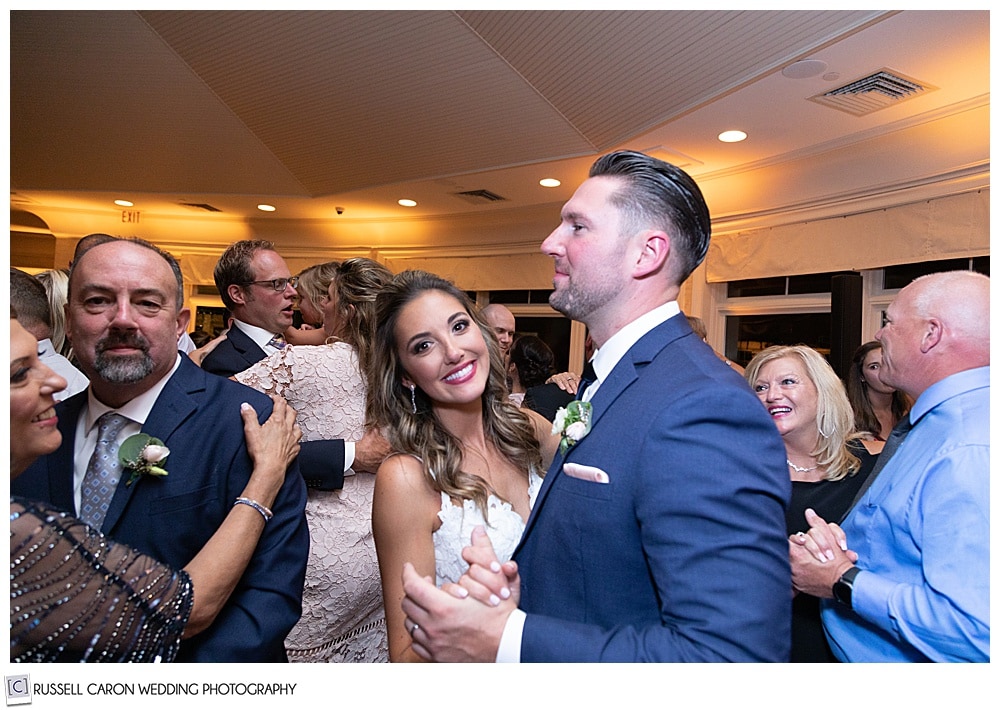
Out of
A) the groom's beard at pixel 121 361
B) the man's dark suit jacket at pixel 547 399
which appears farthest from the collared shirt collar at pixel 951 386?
the man's dark suit jacket at pixel 547 399

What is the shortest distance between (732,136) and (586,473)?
204 inches

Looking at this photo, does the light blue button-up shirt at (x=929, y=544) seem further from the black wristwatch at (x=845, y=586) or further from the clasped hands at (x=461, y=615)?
the clasped hands at (x=461, y=615)

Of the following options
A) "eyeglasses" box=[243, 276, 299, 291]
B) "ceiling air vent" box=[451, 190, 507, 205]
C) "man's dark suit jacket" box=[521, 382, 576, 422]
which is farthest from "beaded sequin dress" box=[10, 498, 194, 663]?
"ceiling air vent" box=[451, 190, 507, 205]

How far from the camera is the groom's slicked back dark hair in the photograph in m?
1.45

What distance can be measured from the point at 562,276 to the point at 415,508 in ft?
2.30

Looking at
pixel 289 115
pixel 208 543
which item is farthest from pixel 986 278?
pixel 289 115

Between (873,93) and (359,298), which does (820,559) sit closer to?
(359,298)

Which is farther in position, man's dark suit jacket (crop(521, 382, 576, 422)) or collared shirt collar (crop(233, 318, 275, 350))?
man's dark suit jacket (crop(521, 382, 576, 422))

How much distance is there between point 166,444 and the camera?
168 centimetres

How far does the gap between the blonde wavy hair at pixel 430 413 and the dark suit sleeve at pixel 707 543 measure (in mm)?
779

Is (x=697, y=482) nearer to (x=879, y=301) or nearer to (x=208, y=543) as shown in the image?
(x=208, y=543)

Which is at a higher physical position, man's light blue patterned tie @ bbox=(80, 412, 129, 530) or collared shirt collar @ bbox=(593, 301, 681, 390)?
collared shirt collar @ bbox=(593, 301, 681, 390)

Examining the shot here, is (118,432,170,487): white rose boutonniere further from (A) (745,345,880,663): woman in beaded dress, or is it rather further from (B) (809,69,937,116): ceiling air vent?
(B) (809,69,937,116): ceiling air vent
